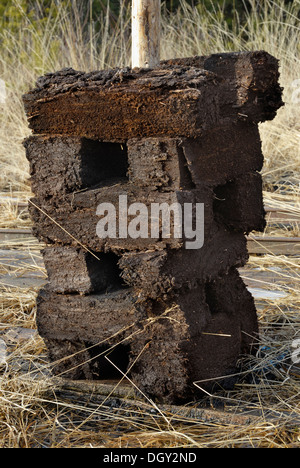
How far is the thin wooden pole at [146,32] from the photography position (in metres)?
3.84

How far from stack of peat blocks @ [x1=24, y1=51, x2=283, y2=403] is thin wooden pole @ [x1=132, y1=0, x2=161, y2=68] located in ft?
2.31

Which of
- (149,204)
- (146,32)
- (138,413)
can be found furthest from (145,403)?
(146,32)

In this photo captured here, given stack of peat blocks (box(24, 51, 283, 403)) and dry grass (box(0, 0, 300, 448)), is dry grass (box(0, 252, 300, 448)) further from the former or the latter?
stack of peat blocks (box(24, 51, 283, 403))

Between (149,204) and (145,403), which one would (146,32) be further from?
(145,403)

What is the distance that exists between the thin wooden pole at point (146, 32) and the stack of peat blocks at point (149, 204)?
705 mm

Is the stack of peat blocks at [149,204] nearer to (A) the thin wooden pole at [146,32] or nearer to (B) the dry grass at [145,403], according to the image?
(B) the dry grass at [145,403]

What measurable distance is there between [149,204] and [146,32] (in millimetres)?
1474

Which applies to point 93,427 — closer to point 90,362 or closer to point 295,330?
point 90,362

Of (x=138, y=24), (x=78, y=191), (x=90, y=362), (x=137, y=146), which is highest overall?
(x=138, y=24)

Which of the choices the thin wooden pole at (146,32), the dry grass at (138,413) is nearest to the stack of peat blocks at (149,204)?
the dry grass at (138,413)
